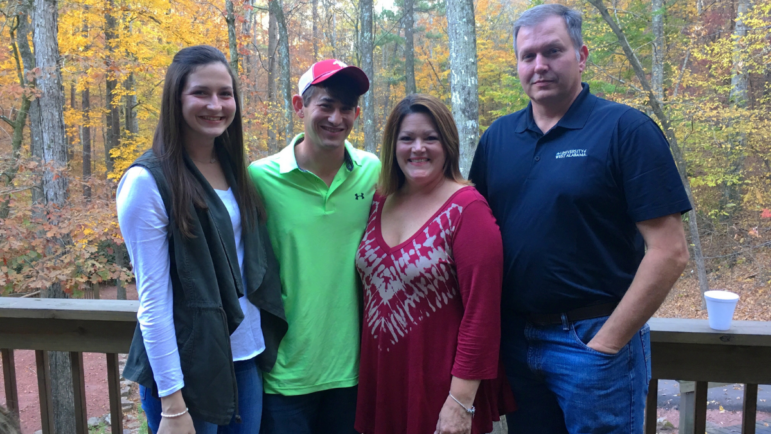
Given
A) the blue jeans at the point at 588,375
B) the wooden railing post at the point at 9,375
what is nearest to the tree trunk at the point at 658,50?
the blue jeans at the point at 588,375

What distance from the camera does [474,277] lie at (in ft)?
6.03

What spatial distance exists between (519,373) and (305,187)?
115 cm

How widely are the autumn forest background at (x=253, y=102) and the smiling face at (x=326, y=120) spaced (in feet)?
8.56

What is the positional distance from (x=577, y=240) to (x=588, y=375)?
480mm

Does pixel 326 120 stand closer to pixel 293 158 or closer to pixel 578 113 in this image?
pixel 293 158

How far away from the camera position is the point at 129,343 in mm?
2328

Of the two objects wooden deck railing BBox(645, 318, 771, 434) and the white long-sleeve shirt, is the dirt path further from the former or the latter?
wooden deck railing BBox(645, 318, 771, 434)

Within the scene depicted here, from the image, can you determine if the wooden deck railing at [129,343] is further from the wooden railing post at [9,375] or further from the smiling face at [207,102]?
the smiling face at [207,102]

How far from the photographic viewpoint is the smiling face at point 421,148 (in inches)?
80.5

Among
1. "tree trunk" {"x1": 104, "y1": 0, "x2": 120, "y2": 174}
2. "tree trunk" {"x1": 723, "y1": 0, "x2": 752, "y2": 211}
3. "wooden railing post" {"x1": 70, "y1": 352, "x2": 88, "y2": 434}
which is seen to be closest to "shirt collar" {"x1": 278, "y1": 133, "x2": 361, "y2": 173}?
"wooden railing post" {"x1": 70, "y1": 352, "x2": 88, "y2": 434}

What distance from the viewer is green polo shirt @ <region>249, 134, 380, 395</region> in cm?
209

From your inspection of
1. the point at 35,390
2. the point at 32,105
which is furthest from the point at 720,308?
the point at 35,390

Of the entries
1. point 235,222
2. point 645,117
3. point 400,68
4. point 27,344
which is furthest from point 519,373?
point 400,68

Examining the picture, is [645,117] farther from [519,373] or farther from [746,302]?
[746,302]
